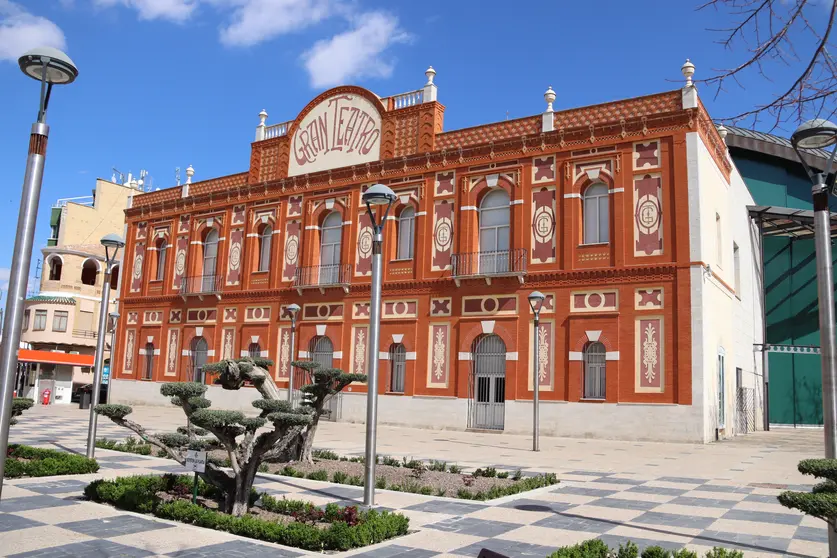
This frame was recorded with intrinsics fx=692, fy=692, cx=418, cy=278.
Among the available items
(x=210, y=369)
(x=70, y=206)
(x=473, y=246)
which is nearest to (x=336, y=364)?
(x=473, y=246)

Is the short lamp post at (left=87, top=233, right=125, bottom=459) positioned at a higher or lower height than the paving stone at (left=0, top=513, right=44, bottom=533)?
higher

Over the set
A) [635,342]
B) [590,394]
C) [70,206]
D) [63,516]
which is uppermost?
[70,206]

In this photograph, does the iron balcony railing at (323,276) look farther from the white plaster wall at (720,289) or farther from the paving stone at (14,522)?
the paving stone at (14,522)

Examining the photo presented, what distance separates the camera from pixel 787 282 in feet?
113

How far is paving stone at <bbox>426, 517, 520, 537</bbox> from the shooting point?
26.2ft

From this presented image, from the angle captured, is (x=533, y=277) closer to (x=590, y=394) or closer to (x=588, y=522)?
(x=590, y=394)

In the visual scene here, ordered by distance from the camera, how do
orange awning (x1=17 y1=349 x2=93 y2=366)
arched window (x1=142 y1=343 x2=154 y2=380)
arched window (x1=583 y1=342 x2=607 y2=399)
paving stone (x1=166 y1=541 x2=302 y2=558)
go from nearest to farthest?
paving stone (x1=166 y1=541 x2=302 y2=558) < arched window (x1=583 y1=342 x2=607 y2=399) < arched window (x1=142 y1=343 x2=154 y2=380) < orange awning (x1=17 y1=349 x2=93 y2=366)

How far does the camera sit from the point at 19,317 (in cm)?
560

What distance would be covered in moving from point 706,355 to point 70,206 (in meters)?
46.0

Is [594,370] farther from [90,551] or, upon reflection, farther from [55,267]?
[55,267]

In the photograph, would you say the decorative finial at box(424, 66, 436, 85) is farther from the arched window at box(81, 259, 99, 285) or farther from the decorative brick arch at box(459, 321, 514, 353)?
the arched window at box(81, 259, 99, 285)

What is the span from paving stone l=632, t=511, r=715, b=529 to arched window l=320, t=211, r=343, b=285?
71.1 feet

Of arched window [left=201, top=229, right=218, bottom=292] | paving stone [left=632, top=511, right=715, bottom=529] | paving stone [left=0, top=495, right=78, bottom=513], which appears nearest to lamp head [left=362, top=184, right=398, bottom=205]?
paving stone [left=632, top=511, right=715, bottom=529]

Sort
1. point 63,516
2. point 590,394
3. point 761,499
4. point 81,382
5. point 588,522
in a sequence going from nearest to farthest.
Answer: point 63,516
point 588,522
point 761,499
point 590,394
point 81,382
